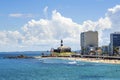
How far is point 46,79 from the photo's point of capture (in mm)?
89375

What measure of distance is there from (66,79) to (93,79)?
664cm

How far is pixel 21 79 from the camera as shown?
90.6 meters

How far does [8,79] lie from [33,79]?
6.58m

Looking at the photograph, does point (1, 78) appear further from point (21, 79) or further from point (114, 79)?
point (114, 79)

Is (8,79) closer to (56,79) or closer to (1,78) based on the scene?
(1,78)

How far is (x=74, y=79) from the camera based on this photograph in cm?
8831

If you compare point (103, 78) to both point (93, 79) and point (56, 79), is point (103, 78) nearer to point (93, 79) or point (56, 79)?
point (93, 79)

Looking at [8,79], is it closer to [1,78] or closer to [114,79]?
[1,78]

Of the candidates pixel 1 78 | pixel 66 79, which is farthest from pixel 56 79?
pixel 1 78

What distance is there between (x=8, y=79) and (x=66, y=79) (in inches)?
584

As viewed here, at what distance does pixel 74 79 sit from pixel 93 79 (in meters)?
4.68

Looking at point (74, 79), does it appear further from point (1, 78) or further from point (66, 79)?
point (1, 78)

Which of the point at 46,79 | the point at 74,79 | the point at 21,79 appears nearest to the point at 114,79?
the point at 74,79

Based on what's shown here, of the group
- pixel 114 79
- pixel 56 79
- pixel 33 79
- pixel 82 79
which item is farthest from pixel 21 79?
→ pixel 114 79
